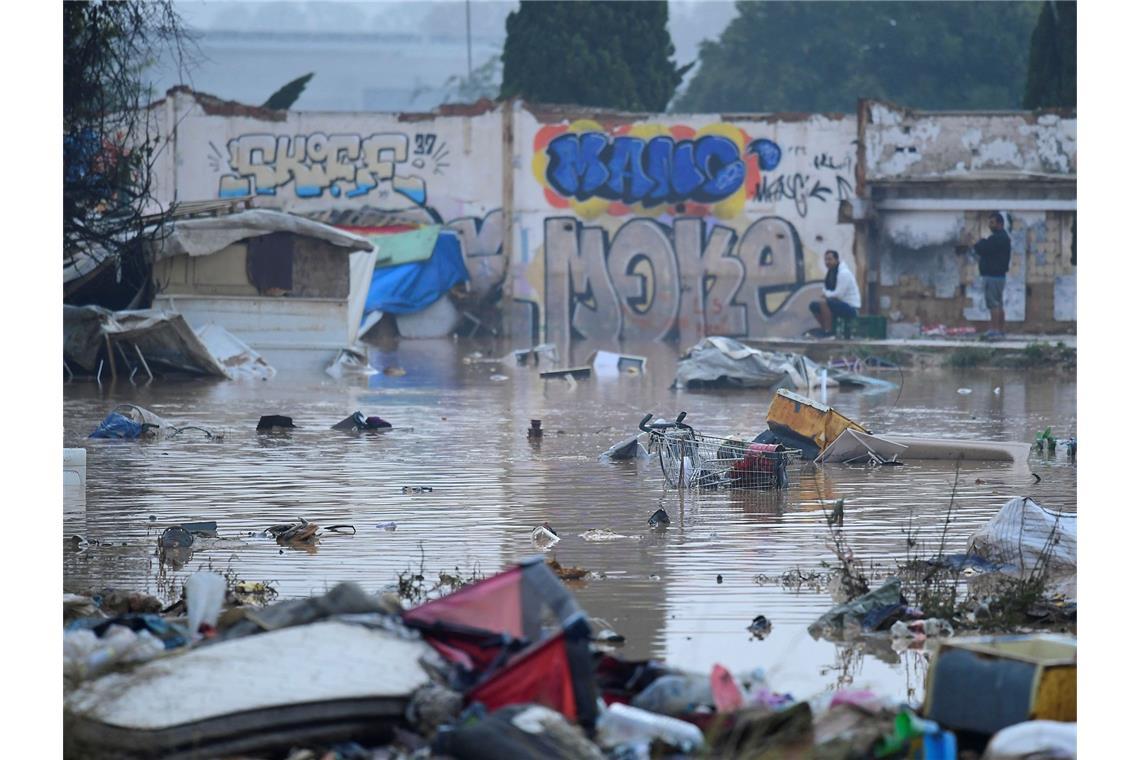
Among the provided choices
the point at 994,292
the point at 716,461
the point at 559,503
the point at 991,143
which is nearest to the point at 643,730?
the point at 559,503

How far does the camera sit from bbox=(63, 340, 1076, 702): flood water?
7.97m

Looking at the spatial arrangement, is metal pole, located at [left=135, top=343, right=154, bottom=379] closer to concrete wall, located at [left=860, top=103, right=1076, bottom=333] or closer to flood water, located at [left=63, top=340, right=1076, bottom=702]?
flood water, located at [left=63, top=340, right=1076, bottom=702]

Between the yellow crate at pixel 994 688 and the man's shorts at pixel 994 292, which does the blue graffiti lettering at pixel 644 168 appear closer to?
the man's shorts at pixel 994 292

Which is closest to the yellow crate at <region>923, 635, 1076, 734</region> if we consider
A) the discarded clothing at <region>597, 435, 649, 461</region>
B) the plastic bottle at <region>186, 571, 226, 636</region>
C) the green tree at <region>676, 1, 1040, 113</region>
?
the plastic bottle at <region>186, 571, 226, 636</region>

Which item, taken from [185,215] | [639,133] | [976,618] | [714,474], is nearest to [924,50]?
[639,133]

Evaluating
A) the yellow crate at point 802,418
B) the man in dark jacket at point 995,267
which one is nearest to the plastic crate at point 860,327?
the man in dark jacket at point 995,267

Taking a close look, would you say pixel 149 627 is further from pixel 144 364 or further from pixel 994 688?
pixel 144 364

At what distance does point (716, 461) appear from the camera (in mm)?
12406

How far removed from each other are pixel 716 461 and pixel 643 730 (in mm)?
7050

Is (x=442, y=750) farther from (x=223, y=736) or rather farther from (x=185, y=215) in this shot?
(x=185, y=215)

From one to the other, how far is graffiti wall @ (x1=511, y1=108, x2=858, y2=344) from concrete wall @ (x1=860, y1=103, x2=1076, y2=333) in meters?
1.03

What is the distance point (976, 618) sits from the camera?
7684mm

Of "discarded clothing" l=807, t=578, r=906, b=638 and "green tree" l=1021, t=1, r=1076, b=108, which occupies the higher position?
"green tree" l=1021, t=1, r=1076, b=108

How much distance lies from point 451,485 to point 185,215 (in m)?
13.6
